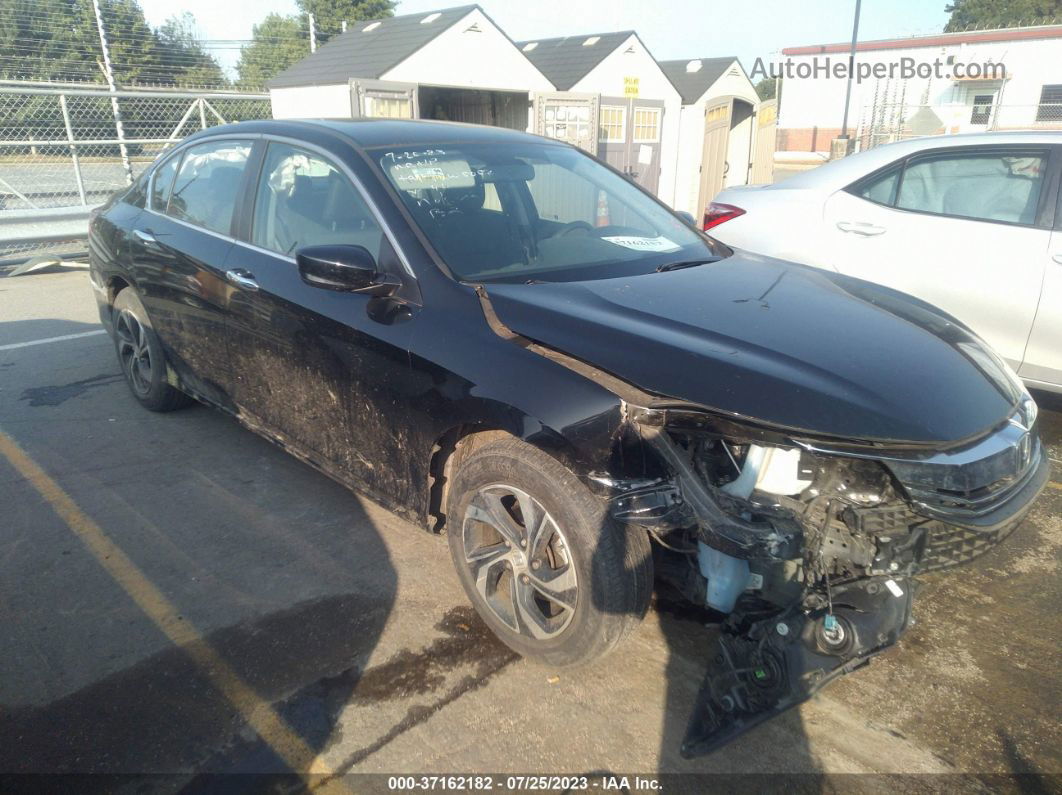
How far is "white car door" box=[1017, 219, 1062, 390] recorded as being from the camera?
432 cm

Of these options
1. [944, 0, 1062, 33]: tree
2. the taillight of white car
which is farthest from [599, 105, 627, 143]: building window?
[944, 0, 1062, 33]: tree

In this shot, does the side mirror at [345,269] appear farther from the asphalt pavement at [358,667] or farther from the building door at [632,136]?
the building door at [632,136]

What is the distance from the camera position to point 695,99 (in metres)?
15.8

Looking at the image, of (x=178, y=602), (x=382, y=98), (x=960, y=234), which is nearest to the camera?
(x=178, y=602)

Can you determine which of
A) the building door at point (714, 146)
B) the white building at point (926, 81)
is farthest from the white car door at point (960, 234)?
the white building at point (926, 81)

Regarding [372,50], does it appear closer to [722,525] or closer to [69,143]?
[69,143]

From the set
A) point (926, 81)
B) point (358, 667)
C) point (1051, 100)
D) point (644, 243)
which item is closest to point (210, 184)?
point (644, 243)

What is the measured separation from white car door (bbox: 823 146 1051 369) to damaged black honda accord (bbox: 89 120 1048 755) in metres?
1.49

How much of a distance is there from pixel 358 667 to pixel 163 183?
328cm

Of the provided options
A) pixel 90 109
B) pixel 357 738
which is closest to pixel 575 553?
pixel 357 738

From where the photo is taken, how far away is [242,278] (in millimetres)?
3631

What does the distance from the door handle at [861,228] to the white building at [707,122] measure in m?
11.1

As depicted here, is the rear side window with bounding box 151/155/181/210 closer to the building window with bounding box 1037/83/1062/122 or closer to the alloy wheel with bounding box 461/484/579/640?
the alloy wheel with bounding box 461/484/579/640

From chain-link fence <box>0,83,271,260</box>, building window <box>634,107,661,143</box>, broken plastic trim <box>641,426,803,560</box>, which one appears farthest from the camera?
building window <box>634,107,661,143</box>
